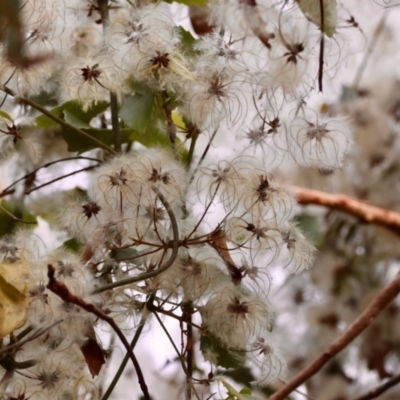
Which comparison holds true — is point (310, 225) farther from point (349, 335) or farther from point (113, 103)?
point (113, 103)

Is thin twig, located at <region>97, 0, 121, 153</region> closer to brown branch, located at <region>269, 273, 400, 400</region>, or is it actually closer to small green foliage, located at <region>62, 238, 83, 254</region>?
small green foliage, located at <region>62, 238, 83, 254</region>

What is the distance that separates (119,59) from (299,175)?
69 centimetres

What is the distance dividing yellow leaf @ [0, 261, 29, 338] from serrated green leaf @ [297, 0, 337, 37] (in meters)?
0.20

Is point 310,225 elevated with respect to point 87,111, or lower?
elevated

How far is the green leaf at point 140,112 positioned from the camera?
0.47 metres

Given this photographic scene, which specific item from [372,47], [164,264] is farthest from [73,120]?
[372,47]

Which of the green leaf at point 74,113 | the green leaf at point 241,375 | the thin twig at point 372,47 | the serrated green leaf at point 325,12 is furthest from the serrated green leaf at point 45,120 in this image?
the thin twig at point 372,47

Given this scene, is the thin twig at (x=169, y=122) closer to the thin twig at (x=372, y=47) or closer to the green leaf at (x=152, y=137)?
the green leaf at (x=152, y=137)

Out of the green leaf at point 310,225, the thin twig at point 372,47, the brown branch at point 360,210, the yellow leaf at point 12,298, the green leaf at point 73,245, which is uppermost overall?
the thin twig at point 372,47

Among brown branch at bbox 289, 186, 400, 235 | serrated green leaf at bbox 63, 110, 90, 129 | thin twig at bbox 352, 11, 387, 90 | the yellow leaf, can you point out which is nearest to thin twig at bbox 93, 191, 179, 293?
the yellow leaf

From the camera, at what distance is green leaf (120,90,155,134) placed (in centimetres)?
47

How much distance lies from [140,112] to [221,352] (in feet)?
0.53

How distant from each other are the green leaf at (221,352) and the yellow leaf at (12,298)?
117 millimetres

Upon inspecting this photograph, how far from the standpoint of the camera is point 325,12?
1.32 ft
